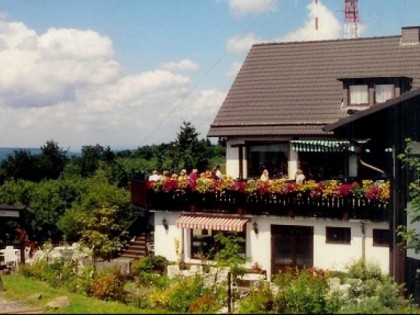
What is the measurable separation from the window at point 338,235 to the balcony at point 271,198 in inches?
26.8

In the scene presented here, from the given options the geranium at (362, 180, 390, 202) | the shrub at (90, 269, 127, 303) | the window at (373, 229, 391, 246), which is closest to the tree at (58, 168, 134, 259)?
the shrub at (90, 269, 127, 303)

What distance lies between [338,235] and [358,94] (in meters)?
6.27

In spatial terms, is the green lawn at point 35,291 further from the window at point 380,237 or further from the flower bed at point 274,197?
the window at point 380,237

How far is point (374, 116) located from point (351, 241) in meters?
5.56

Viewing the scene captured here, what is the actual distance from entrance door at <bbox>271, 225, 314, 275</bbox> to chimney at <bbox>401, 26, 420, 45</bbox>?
33.6 feet

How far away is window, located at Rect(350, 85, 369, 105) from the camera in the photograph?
32.1 m

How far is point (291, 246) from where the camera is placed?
30.2m

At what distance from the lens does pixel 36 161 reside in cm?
6341

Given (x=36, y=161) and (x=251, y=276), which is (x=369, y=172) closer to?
(x=251, y=276)

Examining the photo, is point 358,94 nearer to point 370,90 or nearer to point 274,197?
point 370,90

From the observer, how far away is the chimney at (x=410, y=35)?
34562 mm

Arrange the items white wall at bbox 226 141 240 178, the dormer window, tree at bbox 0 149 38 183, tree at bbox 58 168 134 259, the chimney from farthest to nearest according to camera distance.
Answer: tree at bbox 0 149 38 183, tree at bbox 58 168 134 259, the chimney, white wall at bbox 226 141 240 178, the dormer window

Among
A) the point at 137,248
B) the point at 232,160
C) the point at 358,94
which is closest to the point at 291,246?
the point at 232,160

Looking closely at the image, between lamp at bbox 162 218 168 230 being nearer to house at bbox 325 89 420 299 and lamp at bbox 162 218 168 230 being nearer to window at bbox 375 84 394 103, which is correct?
house at bbox 325 89 420 299
